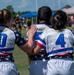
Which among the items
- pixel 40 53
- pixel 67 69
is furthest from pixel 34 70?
pixel 67 69

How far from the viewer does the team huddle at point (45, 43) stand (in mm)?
6062

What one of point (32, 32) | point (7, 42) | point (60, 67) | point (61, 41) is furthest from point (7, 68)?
point (61, 41)

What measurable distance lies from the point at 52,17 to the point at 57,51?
1.94 feet

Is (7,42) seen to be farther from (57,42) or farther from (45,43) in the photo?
(57,42)

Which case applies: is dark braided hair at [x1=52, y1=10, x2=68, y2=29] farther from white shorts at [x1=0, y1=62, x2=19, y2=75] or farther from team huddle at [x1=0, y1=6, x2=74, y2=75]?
white shorts at [x1=0, y1=62, x2=19, y2=75]

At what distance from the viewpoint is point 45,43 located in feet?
21.1

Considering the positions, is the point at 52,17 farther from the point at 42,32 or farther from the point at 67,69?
the point at 67,69

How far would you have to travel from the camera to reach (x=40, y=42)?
6445 millimetres

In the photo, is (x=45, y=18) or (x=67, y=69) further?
(x=45, y=18)

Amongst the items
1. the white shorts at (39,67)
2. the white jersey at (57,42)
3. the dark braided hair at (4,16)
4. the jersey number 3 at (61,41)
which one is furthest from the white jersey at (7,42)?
the white shorts at (39,67)

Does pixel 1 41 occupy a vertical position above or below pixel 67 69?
above

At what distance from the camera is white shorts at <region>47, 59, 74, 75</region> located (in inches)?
245

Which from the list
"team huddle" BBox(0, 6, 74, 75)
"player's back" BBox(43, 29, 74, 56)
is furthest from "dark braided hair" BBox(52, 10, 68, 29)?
"player's back" BBox(43, 29, 74, 56)

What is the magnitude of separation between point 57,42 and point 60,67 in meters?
0.41
